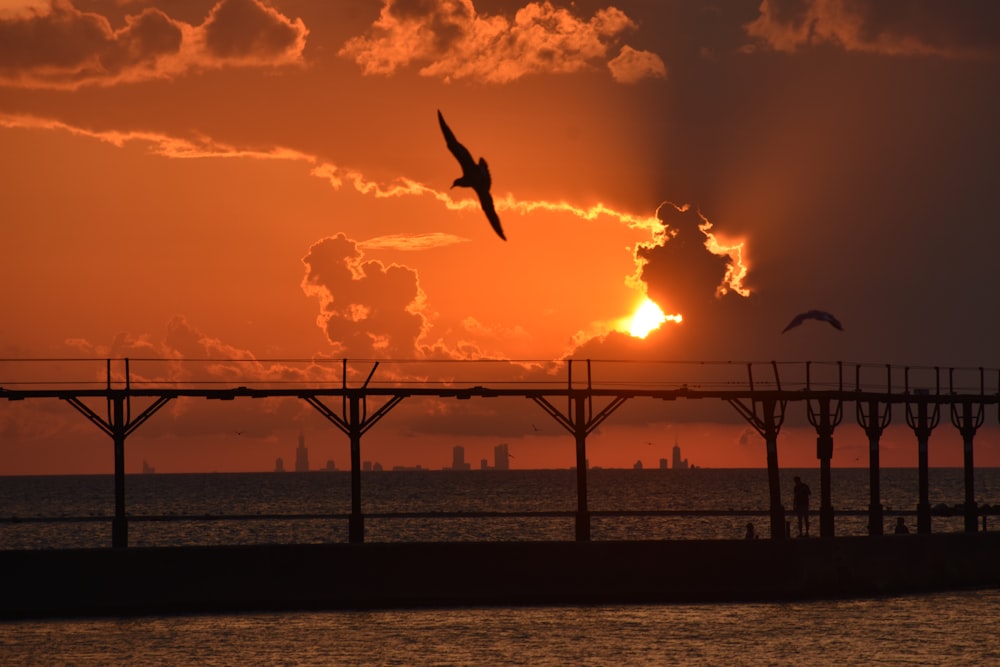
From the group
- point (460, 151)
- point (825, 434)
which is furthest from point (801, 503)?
point (460, 151)

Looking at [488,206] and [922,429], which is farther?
[922,429]

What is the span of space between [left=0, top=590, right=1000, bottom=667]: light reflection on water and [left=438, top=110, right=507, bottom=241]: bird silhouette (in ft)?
61.5

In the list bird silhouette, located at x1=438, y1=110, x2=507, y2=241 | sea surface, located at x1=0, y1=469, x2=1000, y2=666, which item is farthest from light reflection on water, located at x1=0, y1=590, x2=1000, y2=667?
bird silhouette, located at x1=438, y1=110, x2=507, y2=241

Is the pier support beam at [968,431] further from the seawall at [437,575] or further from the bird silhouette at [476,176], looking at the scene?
the bird silhouette at [476,176]

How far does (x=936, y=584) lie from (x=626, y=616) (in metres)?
9.20

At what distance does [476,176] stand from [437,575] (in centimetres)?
2281

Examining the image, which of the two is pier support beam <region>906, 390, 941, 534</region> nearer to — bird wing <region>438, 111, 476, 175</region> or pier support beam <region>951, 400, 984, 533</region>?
pier support beam <region>951, 400, 984, 533</region>

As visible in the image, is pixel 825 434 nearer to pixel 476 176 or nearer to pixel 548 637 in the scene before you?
pixel 548 637

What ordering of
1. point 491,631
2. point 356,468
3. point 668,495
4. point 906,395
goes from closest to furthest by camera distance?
point 491,631, point 356,468, point 906,395, point 668,495

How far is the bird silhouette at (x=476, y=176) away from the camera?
17500 mm

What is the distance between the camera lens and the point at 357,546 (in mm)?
38844

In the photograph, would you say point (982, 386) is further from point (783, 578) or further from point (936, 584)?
point (783, 578)

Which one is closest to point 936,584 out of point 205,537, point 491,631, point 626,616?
point 626,616

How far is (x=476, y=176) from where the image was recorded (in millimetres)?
17984
